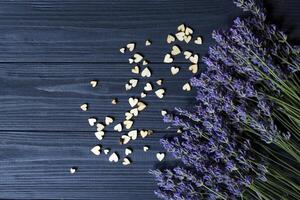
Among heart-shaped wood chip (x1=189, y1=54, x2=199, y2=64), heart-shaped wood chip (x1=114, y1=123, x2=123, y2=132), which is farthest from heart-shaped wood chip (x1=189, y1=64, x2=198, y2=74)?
heart-shaped wood chip (x1=114, y1=123, x2=123, y2=132)

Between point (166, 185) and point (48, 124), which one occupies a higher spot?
point (48, 124)

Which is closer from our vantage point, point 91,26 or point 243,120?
point 243,120

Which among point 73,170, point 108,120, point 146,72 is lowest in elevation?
point 73,170

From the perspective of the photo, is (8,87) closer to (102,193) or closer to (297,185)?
(102,193)

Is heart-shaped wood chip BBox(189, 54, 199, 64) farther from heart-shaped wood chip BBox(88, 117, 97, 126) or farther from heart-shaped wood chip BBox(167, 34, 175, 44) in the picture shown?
heart-shaped wood chip BBox(88, 117, 97, 126)

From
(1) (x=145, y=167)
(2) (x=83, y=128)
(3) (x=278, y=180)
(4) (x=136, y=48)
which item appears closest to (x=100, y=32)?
(4) (x=136, y=48)

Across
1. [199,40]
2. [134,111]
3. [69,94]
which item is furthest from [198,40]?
[69,94]

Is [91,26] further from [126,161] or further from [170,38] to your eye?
[126,161]

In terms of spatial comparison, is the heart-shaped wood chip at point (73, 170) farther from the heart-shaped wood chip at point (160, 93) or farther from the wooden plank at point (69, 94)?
the heart-shaped wood chip at point (160, 93)
